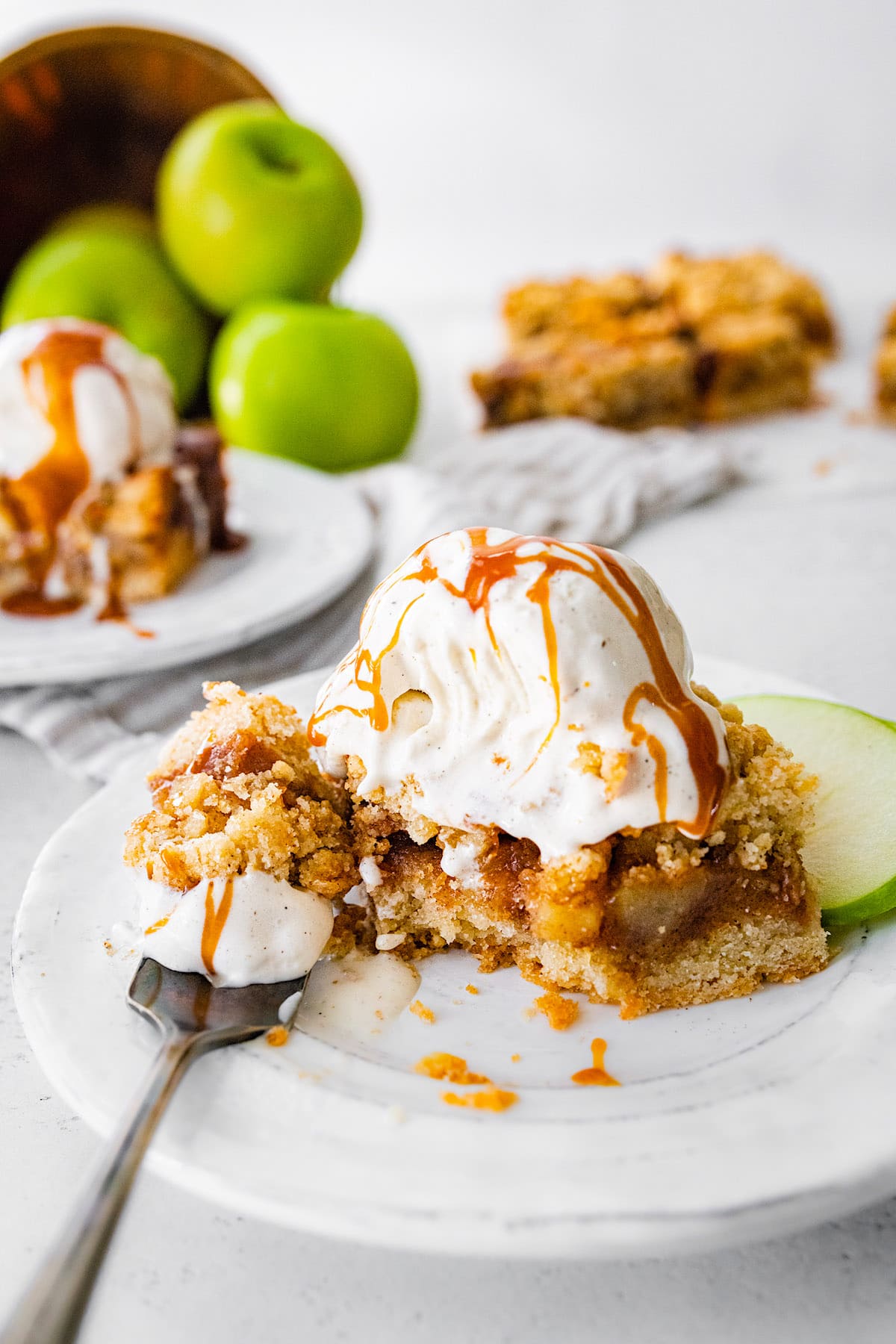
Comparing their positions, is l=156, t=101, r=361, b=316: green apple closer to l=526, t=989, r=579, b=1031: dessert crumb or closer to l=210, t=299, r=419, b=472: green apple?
l=210, t=299, r=419, b=472: green apple

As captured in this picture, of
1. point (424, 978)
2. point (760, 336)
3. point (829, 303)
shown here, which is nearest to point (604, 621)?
point (424, 978)

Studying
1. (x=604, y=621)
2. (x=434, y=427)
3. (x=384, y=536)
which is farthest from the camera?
(x=434, y=427)

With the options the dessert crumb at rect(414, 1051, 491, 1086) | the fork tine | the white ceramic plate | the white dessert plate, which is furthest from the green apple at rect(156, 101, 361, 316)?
the dessert crumb at rect(414, 1051, 491, 1086)

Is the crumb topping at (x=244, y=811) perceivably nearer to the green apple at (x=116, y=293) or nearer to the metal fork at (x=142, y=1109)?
the metal fork at (x=142, y=1109)

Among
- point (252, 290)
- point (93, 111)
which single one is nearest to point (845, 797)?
point (252, 290)

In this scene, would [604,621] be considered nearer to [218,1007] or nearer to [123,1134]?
[218,1007]

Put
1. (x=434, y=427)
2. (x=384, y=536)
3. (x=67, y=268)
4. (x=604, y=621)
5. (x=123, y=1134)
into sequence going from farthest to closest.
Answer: (x=434, y=427), (x=67, y=268), (x=384, y=536), (x=604, y=621), (x=123, y=1134)
